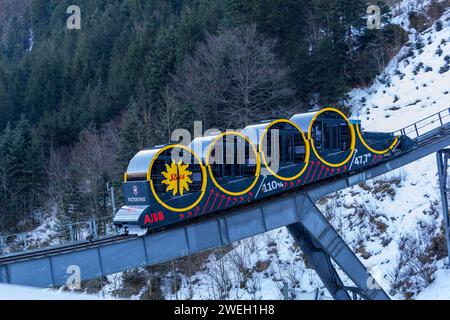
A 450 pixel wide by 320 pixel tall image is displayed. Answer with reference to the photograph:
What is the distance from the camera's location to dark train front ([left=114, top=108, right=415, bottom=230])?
18.7 m

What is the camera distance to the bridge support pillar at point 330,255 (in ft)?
68.9

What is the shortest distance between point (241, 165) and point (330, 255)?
4.81 metres

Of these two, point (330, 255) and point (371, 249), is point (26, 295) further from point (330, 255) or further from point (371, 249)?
point (371, 249)

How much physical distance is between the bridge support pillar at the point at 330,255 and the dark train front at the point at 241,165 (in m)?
1.49

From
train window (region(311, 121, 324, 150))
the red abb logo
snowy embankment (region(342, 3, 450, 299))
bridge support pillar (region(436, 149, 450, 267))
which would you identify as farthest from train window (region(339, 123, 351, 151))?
the red abb logo

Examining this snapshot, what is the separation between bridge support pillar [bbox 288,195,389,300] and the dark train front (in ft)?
4.88

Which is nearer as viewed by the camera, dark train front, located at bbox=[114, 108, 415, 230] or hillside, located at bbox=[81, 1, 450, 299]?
dark train front, located at bbox=[114, 108, 415, 230]

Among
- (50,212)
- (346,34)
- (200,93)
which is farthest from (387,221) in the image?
(50,212)

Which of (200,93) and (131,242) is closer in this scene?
(131,242)

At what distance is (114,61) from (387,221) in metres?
54.4

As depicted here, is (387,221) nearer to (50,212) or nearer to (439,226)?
(439,226)

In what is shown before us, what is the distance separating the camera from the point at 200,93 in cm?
4594

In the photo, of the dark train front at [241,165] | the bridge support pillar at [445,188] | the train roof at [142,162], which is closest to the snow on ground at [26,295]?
the dark train front at [241,165]

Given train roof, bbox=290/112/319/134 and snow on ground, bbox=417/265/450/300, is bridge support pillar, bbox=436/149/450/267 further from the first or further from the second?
train roof, bbox=290/112/319/134
